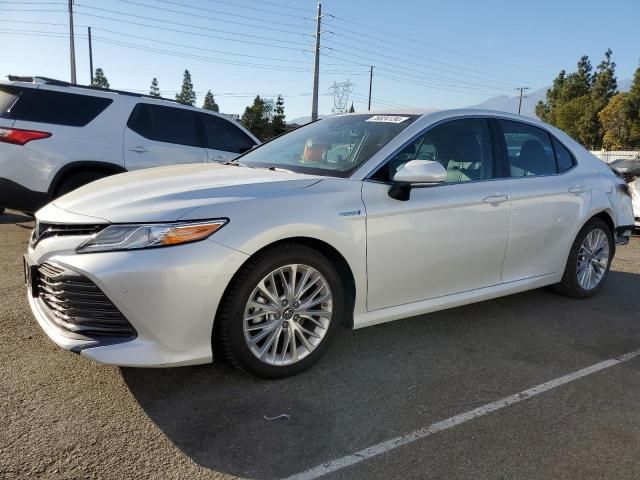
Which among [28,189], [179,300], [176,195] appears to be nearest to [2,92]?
[28,189]

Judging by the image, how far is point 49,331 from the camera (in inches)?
→ 108

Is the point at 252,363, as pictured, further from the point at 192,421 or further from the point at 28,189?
the point at 28,189

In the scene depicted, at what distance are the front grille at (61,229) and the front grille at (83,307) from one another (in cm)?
18

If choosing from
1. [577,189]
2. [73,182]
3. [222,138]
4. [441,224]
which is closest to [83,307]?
[441,224]

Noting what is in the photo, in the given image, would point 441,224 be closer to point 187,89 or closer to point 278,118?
point 278,118

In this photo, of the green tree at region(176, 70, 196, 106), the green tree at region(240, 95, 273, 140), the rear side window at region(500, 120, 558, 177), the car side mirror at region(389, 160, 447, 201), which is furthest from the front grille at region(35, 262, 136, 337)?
the green tree at region(176, 70, 196, 106)

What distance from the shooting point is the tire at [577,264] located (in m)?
4.71

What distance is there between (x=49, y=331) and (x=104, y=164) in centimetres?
371

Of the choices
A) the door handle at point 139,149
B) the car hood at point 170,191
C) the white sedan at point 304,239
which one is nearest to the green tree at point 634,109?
the white sedan at point 304,239

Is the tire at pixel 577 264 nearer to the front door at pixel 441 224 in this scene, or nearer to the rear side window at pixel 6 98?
the front door at pixel 441 224

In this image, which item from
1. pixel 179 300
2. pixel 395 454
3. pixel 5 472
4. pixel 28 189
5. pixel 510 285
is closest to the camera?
pixel 5 472

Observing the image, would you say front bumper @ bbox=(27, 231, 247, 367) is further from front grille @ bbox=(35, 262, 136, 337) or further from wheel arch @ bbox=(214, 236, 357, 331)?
wheel arch @ bbox=(214, 236, 357, 331)

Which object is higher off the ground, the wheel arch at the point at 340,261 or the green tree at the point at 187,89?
the green tree at the point at 187,89

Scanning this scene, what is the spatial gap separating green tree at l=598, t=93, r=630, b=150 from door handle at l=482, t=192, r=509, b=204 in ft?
194
